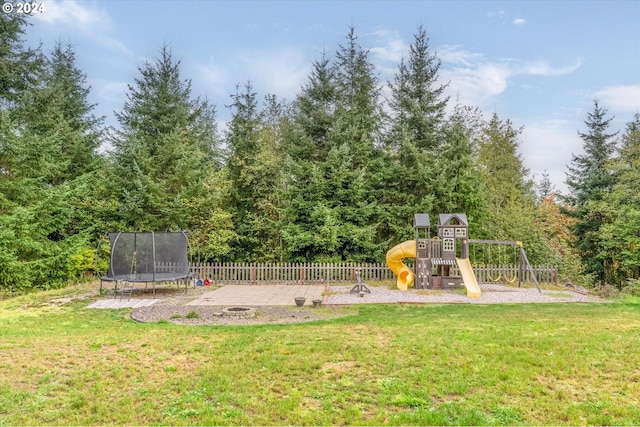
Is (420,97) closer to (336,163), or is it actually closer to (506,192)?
(336,163)

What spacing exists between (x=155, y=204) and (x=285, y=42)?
341 inches

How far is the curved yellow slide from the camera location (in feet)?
42.7

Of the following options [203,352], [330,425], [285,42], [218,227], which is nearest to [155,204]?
[218,227]

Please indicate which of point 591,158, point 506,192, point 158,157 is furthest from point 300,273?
point 591,158

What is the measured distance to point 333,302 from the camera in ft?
33.1

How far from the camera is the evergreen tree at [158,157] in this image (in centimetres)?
1611

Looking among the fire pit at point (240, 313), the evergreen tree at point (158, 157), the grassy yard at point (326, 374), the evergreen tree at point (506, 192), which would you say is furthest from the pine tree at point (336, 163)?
the grassy yard at point (326, 374)

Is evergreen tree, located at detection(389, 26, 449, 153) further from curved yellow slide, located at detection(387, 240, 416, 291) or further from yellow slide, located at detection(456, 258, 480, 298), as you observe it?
yellow slide, located at detection(456, 258, 480, 298)

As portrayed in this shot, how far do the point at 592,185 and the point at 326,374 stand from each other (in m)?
21.6

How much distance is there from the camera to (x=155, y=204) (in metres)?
16.0

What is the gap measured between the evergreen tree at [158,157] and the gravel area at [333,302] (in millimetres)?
5816

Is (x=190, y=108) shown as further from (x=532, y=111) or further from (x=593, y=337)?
(x=593, y=337)

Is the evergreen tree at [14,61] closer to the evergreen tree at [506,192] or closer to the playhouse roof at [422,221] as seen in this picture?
the playhouse roof at [422,221]

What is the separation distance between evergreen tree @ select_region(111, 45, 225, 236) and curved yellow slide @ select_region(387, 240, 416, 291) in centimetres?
901
